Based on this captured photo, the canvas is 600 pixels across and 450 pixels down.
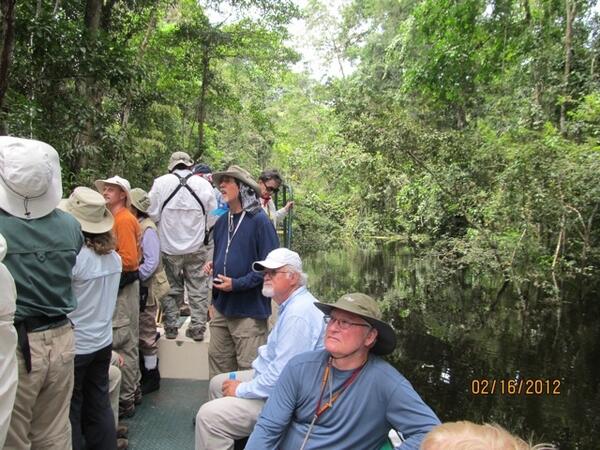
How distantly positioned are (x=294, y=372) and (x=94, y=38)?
4.47m

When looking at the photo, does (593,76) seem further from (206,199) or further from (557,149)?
(206,199)

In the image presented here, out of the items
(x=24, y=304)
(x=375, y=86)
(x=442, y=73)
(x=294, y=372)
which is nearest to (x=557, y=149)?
(x=442, y=73)

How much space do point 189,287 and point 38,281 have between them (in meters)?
2.16

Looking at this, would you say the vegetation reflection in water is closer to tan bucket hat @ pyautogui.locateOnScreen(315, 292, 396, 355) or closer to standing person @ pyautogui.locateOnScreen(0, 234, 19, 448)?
tan bucket hat @ pyautogui.locateOnScreen(315, 292, 396, 355)

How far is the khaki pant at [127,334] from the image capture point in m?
2.84

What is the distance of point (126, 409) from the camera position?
3053 mm

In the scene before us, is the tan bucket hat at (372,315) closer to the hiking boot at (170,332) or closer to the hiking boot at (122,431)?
the hiking boot at (122,431)

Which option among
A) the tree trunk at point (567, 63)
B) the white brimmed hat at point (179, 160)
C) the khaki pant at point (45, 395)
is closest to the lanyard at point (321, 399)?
the khaki pant at point (45, 395)

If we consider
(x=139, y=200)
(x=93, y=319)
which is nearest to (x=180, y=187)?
(x=139, y=200)

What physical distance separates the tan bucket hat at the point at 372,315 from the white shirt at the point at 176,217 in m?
1.94

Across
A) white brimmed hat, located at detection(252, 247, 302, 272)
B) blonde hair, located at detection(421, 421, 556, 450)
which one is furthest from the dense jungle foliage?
blonde hair, located at detection(421, 421, 556, 450)

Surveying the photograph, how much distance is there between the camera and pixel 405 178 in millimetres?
10891

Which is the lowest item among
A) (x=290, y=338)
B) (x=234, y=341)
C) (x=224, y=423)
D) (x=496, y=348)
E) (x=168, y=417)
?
(x=496, y=348)

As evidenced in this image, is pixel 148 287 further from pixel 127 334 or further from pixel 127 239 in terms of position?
pixel 127 239
